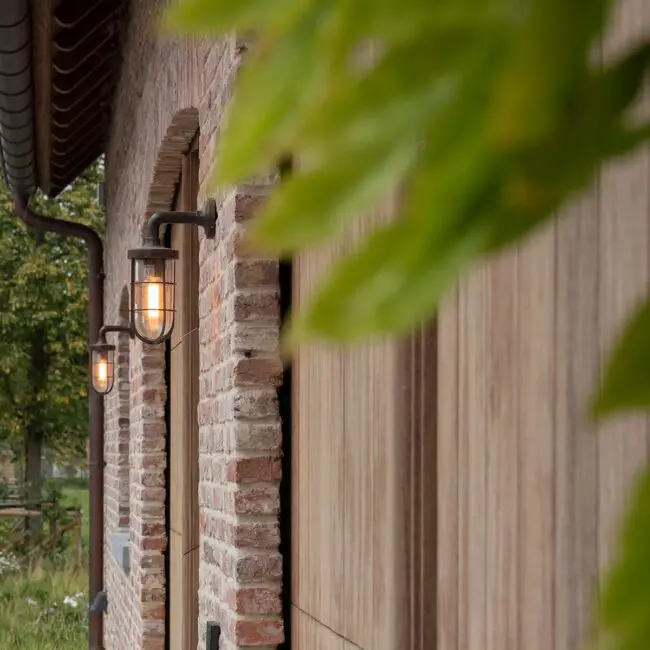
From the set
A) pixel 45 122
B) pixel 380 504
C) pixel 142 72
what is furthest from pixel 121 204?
pixel 380 504

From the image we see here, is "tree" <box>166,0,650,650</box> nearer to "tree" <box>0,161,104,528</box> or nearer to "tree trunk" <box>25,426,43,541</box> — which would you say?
"tree" <box>0,161,104,528</box>

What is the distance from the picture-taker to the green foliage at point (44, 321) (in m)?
16.6

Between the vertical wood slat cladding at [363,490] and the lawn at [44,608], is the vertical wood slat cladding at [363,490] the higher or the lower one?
the higher one

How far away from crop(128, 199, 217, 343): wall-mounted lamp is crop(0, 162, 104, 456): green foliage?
1273 cm

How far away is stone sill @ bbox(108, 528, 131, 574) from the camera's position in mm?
6832

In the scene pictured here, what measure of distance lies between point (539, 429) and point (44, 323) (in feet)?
52.7

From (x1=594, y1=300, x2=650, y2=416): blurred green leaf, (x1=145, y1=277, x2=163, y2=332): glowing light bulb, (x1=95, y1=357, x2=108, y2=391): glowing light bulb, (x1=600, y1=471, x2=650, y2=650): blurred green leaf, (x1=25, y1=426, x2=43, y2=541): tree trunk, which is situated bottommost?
(x1=25, y1=426, x2=43, y2=541): tree trunk

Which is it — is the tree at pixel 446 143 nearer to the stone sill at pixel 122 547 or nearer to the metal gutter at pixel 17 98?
the metal gutter at pixel 17 98

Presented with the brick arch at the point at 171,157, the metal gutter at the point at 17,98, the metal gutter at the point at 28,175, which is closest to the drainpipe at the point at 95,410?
the metal gutter at the point at 28,175

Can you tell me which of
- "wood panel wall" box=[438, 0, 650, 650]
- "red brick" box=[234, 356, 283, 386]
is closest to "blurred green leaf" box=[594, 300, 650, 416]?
"wood panel wall" box=[438, 0, 650, 650]

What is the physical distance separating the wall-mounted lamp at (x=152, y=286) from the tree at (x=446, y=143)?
10.7 feet

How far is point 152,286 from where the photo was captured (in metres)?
3.90

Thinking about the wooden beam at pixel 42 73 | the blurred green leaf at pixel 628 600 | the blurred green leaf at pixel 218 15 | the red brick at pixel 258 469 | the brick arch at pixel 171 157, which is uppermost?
the wooden beam at pixel 42 73

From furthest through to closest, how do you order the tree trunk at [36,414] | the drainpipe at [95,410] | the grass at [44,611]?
the tree trunk at [36,414], the grass at [44,611], the drainpipe at [95,410]
